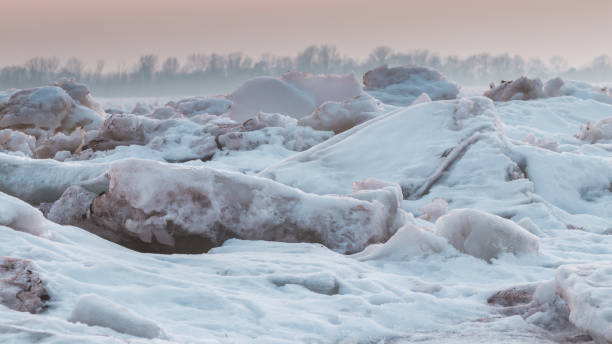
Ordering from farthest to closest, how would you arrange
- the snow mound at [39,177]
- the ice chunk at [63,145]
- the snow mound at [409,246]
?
the ice chunk at [63,145], the snow mound at [39,177], the snow mound at [409,246]

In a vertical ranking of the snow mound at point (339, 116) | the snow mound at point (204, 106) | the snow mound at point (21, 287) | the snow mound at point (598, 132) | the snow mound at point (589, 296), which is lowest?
the snow mound at point (204, 106)

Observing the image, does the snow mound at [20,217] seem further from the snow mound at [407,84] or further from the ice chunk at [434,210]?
the snow mound at [407,84]

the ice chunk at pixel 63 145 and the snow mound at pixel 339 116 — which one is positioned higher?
the snow mound at pixel 339 116

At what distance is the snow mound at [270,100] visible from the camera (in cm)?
1622

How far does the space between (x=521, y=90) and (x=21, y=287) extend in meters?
14.1

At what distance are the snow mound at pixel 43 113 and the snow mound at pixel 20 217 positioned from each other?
39.7 feet

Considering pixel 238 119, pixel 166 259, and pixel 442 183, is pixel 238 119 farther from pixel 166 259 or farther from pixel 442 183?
pixel 166 259

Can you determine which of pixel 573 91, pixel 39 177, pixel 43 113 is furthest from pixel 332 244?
pixel 573 91

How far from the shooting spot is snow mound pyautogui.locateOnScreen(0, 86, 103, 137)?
1499 centimetres

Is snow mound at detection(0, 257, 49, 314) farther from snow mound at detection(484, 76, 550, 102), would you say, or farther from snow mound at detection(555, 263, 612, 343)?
snow mound at detection(484, 76, 550, 102)

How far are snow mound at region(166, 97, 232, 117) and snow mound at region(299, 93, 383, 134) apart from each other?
27.7 ft

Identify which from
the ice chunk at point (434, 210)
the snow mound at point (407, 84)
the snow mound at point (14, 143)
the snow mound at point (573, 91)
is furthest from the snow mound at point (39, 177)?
the snow mound at point (407, 84)

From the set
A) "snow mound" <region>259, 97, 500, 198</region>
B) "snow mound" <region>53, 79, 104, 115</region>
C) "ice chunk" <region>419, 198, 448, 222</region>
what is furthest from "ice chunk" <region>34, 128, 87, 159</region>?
"ice chunk" <region>419, 198, 448, 222</region>

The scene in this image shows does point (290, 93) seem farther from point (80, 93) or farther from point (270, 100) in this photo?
point (80, 93)
